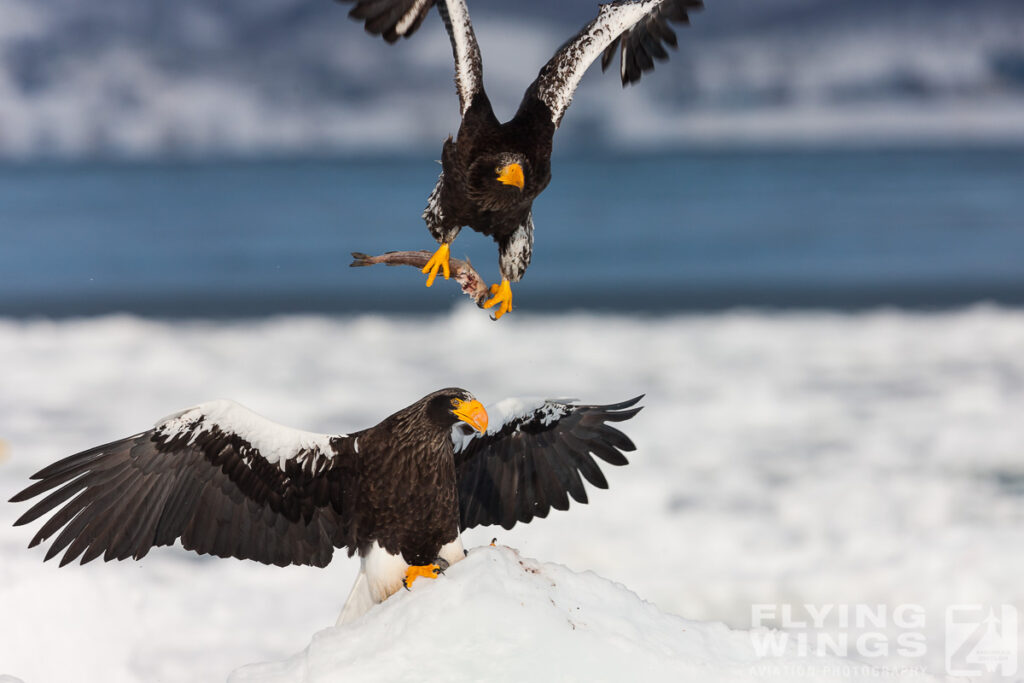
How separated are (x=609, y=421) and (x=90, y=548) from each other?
12.0 ft

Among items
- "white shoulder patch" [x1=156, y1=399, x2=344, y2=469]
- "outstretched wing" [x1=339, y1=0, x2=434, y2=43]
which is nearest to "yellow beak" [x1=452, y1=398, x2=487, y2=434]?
"white shoulder patch" [x1=156, y1=399, x2=344, y2=469]

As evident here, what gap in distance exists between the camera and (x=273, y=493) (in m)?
5.95

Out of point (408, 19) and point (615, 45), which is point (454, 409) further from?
point (615, 45)

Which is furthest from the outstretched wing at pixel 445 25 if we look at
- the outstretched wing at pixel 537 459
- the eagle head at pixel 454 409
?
the outstretched wing at pixel 537 459

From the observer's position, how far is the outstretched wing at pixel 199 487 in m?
5.71

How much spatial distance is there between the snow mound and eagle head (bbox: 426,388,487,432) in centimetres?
89

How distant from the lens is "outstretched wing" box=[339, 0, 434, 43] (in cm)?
491

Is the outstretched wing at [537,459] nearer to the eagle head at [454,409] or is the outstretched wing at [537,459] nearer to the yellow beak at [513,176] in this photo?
the eagle head at [454,409]

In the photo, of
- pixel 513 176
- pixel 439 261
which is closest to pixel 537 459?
pixel 439 261

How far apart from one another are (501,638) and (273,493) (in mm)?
1775

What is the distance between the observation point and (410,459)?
5.61 m

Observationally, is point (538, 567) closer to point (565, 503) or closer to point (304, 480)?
point (565, 503)

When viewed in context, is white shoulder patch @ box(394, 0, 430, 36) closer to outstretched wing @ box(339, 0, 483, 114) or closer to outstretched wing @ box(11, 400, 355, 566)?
outstretched wing @ box(339, 0, 483, 114)

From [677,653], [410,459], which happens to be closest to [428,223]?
[410,459]
